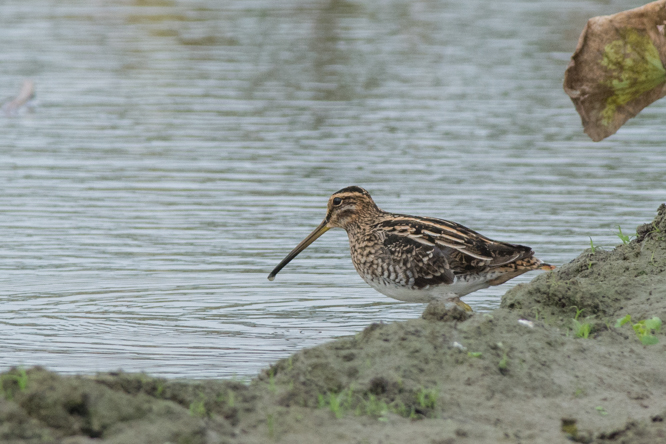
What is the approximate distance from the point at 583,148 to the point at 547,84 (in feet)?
19.2

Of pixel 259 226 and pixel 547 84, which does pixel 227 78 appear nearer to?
pixel 547 84

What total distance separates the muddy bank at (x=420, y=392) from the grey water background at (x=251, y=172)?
5.81 ft

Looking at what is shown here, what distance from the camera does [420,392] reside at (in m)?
6.05

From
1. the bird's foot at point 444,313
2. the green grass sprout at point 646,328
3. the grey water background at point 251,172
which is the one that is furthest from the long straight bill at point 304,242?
the green grass sprout at point 646,328

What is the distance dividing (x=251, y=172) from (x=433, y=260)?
25.6 feet

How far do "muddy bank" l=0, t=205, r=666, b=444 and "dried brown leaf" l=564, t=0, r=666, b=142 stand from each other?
2.25m

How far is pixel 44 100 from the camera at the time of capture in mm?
22234

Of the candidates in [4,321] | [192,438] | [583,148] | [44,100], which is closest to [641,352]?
[192,438]

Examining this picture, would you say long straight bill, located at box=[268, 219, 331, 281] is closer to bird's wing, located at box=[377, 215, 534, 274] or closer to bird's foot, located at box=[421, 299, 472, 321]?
bird's wing, located at box=[377, 215, 534, 274]

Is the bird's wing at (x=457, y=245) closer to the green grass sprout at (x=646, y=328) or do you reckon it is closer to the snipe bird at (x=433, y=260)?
the snipe bird at (x=433, y=260)

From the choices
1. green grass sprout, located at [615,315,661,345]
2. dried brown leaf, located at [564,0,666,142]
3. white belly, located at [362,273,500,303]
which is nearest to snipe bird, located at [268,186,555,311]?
white belly, located at [362,273,500,303]

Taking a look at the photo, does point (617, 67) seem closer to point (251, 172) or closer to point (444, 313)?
point (444, 313)

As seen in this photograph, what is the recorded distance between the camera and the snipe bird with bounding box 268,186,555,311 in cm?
899

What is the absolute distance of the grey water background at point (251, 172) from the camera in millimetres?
9492
